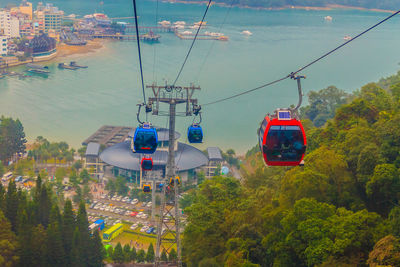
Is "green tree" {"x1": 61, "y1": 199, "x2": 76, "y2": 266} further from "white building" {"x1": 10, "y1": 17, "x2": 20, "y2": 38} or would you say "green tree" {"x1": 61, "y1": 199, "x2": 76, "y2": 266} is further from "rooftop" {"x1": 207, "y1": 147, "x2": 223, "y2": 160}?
"white building" {"x1": 10, "y1": 17, "x2": 20, "y2": 38}

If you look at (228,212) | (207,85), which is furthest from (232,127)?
(228,212)

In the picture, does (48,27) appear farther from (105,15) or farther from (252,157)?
(252,157)

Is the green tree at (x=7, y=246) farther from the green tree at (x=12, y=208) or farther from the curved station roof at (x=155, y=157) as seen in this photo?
the curved station roof at (x=155, y=157)

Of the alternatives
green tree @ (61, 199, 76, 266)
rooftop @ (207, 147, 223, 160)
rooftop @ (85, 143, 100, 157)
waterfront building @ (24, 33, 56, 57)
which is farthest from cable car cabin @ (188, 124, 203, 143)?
waterfront building @ (24, 33, 56, 57)

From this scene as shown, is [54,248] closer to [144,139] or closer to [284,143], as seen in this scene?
[144,139]

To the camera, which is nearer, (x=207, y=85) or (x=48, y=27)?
(x=207, y=85)

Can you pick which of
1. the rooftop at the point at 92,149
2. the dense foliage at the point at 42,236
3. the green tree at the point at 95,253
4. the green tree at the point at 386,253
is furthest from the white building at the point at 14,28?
the green tree at the point at 386,253

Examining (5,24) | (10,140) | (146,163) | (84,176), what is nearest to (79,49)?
(5,24)
